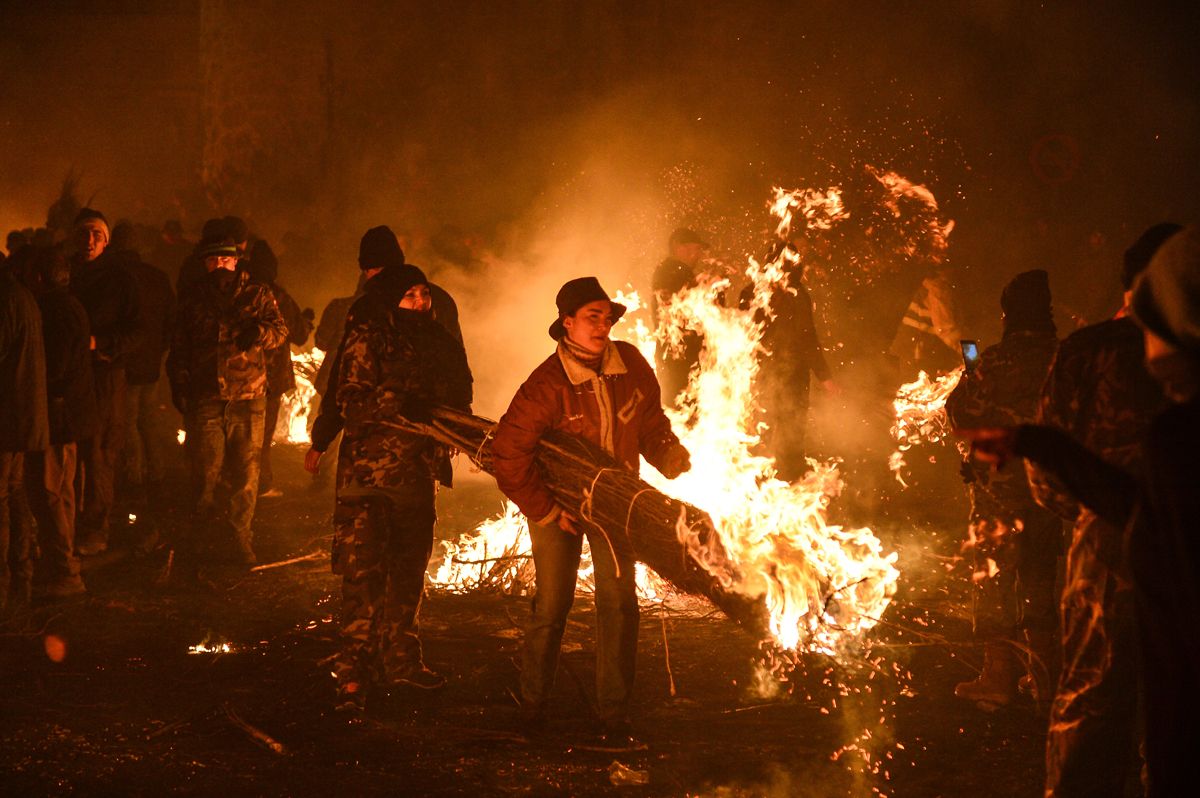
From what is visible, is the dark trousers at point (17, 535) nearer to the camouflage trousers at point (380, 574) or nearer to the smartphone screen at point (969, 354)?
the camouflage trousers at point (380, 574)

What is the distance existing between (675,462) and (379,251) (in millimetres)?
2218

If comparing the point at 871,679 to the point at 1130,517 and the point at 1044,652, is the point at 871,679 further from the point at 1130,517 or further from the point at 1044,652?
the point at 1130,517

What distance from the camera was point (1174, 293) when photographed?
2393 millimetres

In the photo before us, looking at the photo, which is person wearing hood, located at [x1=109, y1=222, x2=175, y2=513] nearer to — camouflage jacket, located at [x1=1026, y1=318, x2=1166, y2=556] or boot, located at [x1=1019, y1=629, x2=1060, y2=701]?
boot, located at [x1=1019, y1=629, x2=1060, y2=701]

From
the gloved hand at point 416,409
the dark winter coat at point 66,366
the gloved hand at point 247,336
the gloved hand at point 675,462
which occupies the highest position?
the gloved hand at point 247,336

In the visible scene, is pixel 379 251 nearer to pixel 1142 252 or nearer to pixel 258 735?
pixel 258 735

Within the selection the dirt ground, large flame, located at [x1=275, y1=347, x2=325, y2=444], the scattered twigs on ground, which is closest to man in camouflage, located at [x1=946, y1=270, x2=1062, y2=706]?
the dirt ground

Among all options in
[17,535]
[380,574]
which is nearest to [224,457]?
[17,535]

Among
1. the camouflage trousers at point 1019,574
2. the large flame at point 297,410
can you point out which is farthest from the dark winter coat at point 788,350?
the large flame at point 297,410

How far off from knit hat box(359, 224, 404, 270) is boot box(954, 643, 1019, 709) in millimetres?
3875

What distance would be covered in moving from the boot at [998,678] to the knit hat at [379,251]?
3.88 m

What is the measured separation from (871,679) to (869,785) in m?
1.27

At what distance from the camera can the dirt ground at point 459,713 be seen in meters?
4.27

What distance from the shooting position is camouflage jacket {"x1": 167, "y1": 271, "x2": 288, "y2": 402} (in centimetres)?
721
